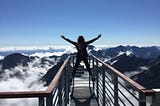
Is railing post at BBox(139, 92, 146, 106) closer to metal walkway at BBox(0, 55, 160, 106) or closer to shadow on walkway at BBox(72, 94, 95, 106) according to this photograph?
metal walkway at BBox(0, 55, 160, 106)

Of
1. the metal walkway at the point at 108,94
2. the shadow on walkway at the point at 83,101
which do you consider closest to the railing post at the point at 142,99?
the metal walkway at the point at 108,94

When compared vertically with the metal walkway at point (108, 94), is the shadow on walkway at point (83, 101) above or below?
below

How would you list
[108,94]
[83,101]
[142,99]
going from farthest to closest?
[83,101] < [108,94] < [142,99]

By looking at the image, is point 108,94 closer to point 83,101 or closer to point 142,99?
point 83,101

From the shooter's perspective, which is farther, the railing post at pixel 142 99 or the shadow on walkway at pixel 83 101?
the shadow on walkway at pixel 83 101

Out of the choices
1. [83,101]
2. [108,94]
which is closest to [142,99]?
[108,94]

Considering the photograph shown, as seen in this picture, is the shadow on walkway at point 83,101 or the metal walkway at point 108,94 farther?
the shadow on walkway at point 83,101

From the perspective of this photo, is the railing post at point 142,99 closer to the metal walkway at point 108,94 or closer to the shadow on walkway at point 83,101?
the metal walkway at point 108,94

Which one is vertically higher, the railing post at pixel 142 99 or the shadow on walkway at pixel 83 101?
the railing post at pixel 142 99

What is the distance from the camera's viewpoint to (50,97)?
3918mm

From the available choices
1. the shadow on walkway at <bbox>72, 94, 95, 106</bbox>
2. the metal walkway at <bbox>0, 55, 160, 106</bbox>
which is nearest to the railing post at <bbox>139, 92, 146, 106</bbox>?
the metal walkway at <bbox>0, 55, 160, 106</bbox>

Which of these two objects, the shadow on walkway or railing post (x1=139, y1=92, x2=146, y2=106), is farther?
the shadow on walkway

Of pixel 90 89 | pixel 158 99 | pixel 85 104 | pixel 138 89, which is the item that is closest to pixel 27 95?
pixel 138 89

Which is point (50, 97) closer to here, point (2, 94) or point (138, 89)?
point (2, 94)
